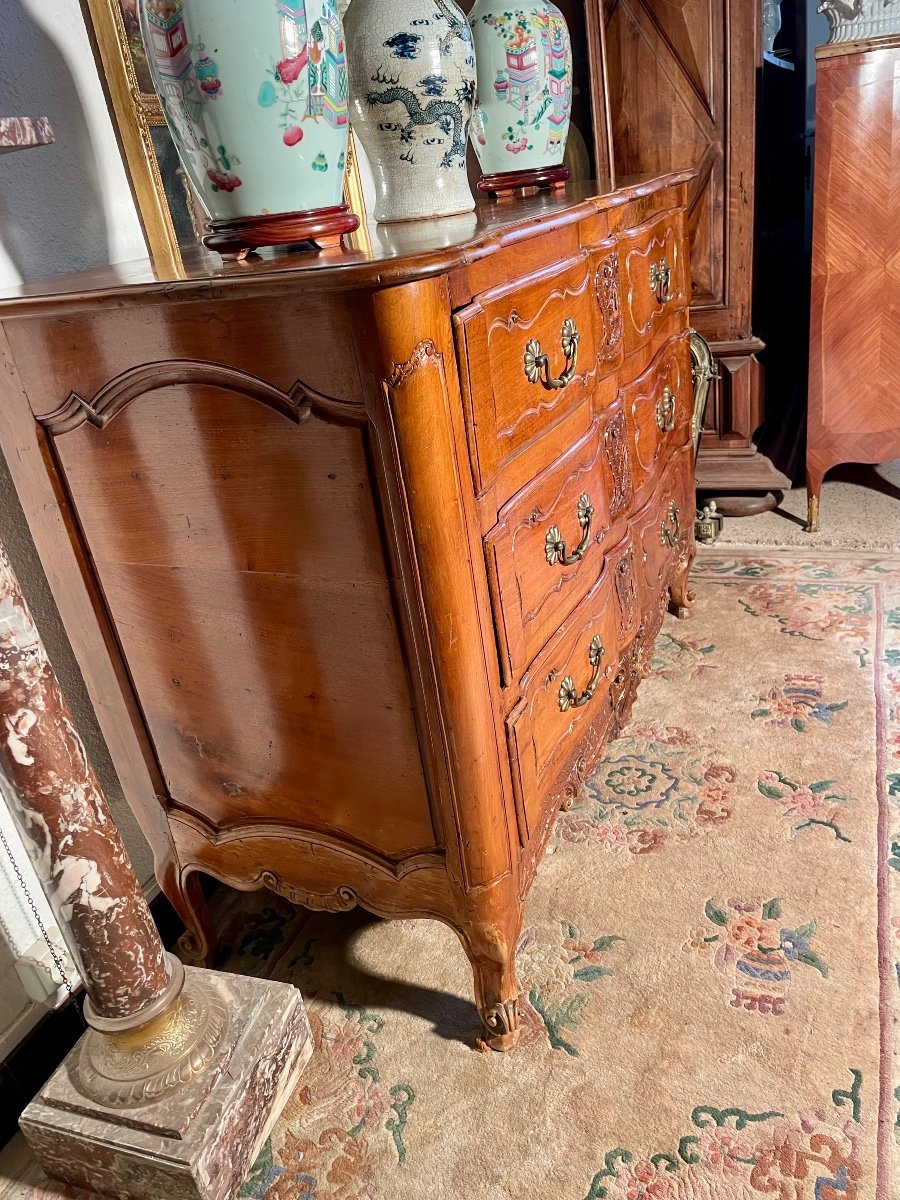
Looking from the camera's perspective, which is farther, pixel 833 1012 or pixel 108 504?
pixel 833 1012

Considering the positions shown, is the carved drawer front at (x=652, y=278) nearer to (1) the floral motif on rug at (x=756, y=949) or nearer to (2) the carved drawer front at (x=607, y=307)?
(2) the carved drawer front at (x=607, y=307)

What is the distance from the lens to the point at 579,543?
150 centimetres

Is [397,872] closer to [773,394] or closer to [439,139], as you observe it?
[439,139]

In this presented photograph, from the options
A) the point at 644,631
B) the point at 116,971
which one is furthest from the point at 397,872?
the point at 644,631

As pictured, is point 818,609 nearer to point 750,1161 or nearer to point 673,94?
point 673,94

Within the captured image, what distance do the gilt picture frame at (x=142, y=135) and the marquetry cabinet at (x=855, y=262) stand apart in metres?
1.63

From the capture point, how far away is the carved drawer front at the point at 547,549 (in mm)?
1234

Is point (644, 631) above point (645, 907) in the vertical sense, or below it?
above

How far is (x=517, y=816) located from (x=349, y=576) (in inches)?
18.3

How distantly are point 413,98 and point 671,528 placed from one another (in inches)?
45.9

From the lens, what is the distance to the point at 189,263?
4.16 feet

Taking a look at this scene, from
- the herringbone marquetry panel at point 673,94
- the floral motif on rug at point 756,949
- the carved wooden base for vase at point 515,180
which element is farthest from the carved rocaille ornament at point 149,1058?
the herringbone marquetry panel at point 673,94

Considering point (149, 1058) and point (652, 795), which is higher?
point (149, 1058)

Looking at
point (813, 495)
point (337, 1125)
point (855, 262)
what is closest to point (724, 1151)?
point (337, 1125)
